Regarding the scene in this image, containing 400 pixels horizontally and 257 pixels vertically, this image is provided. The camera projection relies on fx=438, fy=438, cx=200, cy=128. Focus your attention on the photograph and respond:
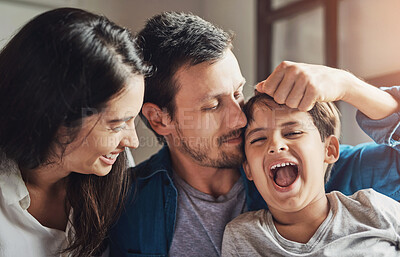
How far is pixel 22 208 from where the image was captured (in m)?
1.18

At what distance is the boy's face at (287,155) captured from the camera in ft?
3.82

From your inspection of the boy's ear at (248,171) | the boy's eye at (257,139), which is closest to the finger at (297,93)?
the boy's eye at (257,139)

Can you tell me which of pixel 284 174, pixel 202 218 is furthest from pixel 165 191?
pixel 284 174

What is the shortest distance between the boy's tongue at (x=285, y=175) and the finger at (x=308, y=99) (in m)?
0.22

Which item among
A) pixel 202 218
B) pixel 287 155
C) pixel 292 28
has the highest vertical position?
pixel 292 28

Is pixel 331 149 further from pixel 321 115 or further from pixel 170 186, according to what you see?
pixel 170 186

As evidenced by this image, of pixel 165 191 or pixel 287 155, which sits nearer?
pixel 287 155

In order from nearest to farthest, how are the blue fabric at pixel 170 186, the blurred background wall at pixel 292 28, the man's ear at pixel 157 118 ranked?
the blue fabric at pixel 170 186, the man's ear at pixel 157 118, the blurred background wall at pixel 292 28

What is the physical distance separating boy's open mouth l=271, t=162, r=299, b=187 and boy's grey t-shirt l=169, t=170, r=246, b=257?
0.20 meters

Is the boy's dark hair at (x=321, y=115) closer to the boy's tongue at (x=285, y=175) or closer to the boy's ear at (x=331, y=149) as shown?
the boy's ear at (x=331, y=149)

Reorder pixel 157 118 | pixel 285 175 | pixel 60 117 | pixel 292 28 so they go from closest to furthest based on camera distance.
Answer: pixel 60 117 → pixel 285 175 → pixel 157 118 → pixel 292 28

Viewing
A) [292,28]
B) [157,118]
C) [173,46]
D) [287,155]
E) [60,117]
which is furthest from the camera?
[292,28]

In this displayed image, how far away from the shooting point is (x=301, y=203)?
116 cm

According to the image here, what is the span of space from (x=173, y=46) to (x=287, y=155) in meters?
0.51
